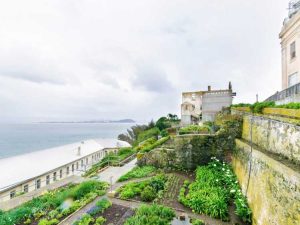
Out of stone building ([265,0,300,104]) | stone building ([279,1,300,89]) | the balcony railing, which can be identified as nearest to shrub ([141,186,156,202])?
the balcony railing

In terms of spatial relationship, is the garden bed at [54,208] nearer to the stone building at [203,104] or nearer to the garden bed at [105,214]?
the garden bed at [105,214]

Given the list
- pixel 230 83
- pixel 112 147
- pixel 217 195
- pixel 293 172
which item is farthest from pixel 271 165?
pixel 112 147

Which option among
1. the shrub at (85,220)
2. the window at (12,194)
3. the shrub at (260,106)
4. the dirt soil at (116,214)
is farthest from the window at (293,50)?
the window at (12,194)

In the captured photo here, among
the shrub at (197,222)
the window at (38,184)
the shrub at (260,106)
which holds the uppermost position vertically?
the shrub at (260,106)

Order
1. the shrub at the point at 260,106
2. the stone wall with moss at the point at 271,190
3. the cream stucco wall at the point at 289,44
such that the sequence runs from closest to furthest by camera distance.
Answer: the stone wall with moss at the point at 271,190 < the shrub at the point at 260,106 < the cream stucco wall at the point at 289,44

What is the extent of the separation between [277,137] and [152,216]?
5.62 metres

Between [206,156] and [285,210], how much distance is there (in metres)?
9.41

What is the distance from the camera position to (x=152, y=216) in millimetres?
7949

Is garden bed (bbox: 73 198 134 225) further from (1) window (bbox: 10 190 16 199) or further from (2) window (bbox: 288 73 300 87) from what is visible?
(2) window (bbox: 288 73 300 87)

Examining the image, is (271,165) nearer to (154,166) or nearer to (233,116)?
(233,116)

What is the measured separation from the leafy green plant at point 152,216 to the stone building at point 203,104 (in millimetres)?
20388

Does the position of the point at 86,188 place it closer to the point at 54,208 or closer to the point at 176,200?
the point at 54,208

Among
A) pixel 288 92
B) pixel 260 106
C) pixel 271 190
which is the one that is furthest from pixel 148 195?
pixel 288 92

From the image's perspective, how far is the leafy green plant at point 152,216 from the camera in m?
7.65
